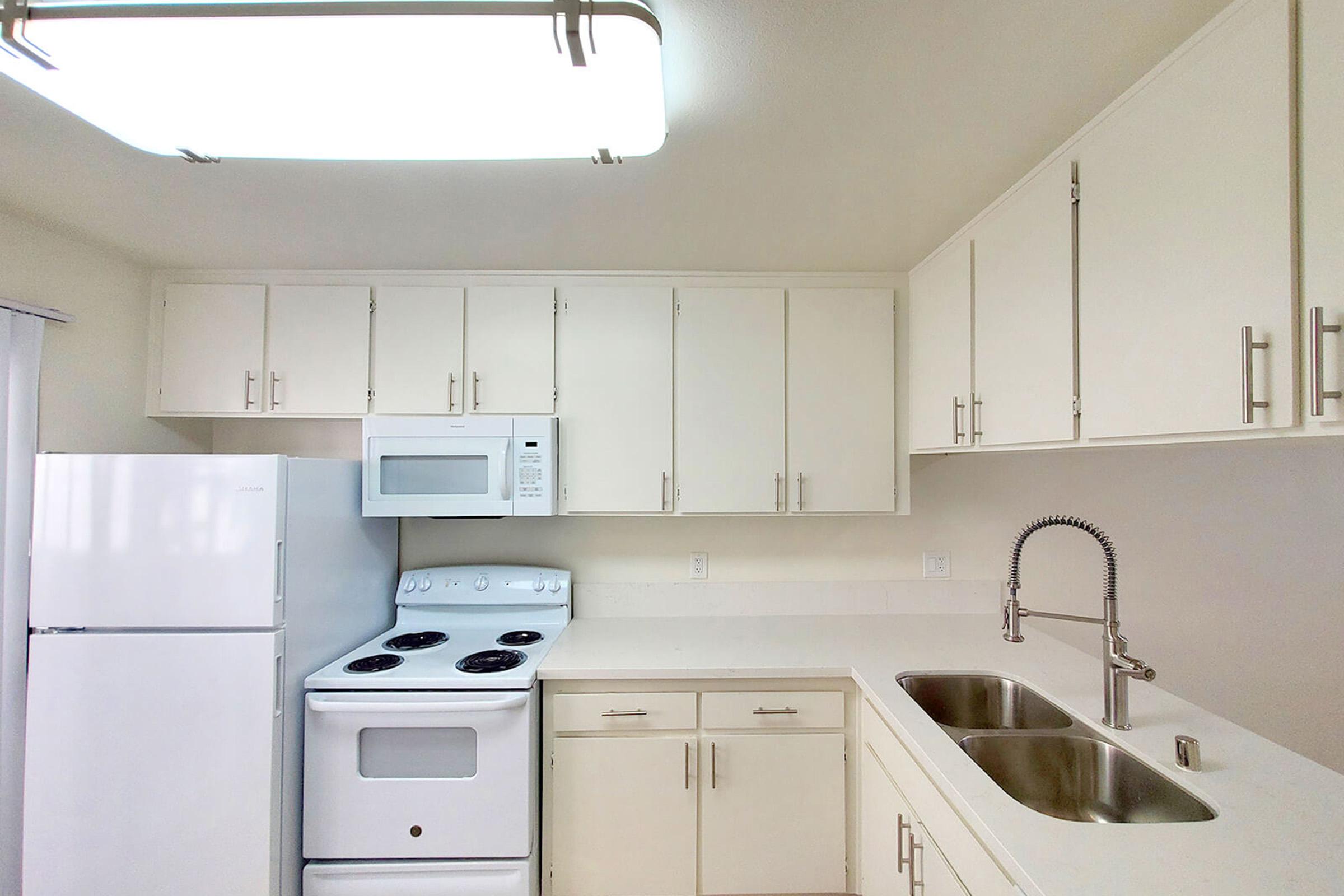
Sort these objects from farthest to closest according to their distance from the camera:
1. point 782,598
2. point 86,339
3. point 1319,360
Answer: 1. point 782,598
2. point 86,339
3. point 1319,360

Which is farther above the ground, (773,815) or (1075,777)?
(1075,777)

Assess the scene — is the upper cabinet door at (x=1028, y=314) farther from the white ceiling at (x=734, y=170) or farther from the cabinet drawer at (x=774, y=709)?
the cabinet drawer at (x=774, y=709)

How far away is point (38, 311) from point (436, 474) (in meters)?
1.25

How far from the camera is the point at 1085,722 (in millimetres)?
1359

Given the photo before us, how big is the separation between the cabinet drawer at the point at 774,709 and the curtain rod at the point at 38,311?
2.39 m

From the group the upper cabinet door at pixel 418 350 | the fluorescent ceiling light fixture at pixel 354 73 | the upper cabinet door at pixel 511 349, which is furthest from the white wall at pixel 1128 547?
the fluorescent ceiling light fixture at pixel 354 73

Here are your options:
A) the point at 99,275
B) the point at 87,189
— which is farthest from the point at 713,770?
the point at 99,275

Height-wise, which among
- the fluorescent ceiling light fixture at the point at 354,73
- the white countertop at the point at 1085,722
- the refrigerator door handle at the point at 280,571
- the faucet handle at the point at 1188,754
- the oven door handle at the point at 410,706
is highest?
the fluorescent ceiling light fixture at the point at 354,73

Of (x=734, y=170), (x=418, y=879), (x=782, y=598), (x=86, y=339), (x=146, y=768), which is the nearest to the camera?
(x=734, y=170)

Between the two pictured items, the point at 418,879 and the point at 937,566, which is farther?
the point at 937,566

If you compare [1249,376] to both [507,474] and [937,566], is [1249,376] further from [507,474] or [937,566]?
[507,474]

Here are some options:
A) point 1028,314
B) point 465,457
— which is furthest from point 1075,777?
point 465,457

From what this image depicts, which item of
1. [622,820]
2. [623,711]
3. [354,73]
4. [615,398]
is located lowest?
[622,820]

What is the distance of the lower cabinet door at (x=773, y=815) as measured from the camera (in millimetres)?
1810
